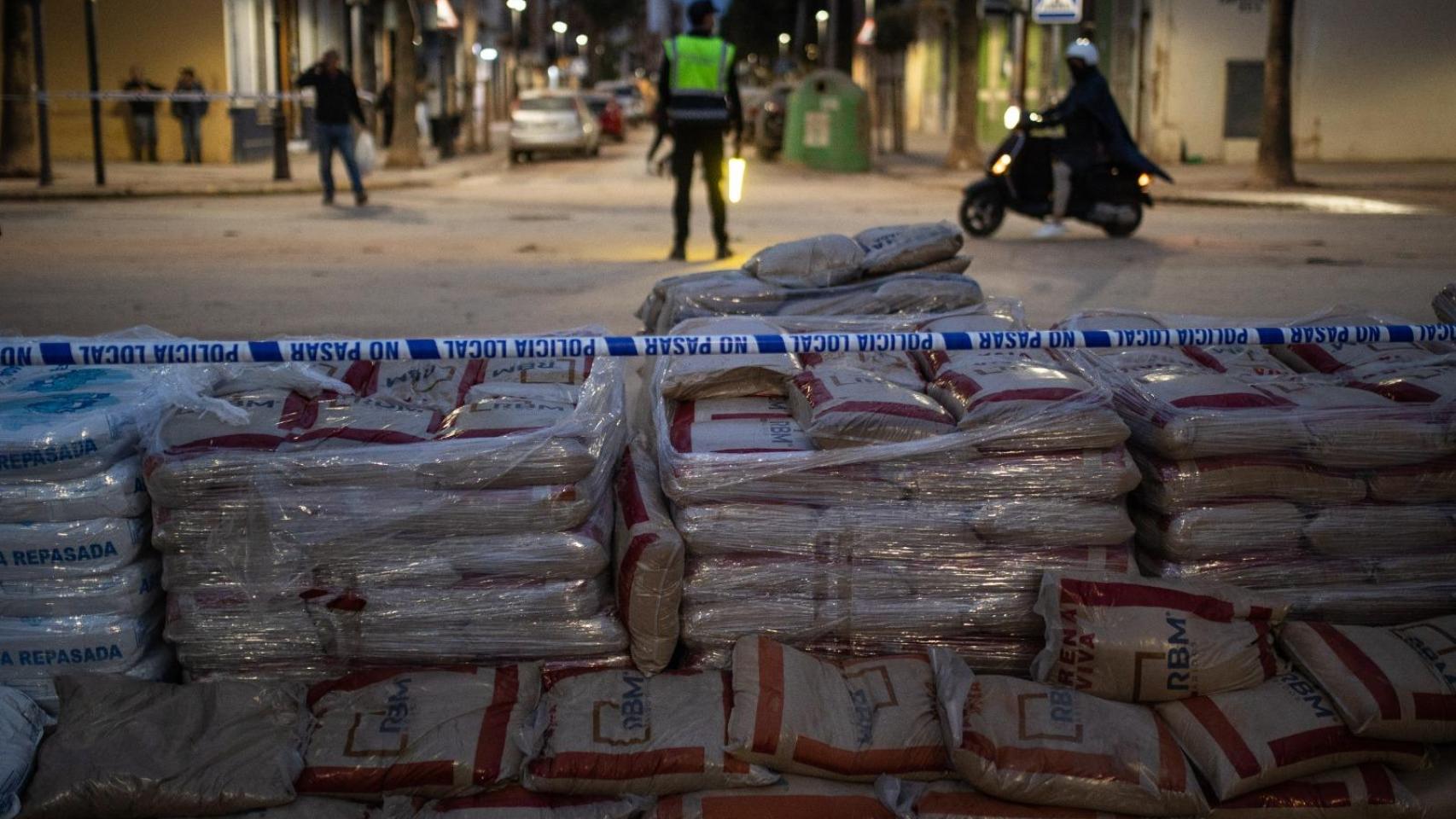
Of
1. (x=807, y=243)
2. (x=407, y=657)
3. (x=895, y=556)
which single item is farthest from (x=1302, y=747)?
(x=807, y=243)

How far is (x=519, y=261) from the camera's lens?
40.1 feet

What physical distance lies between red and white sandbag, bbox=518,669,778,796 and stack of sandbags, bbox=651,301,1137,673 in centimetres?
30

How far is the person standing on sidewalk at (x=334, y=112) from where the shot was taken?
1880 cm

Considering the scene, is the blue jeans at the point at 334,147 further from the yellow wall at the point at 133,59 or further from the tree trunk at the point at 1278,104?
the tree trunk at the point at 1278,104

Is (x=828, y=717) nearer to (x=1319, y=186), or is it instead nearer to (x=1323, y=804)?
(x=1323, y=804)

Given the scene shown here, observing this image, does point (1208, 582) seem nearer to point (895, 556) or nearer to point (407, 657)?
point (895, 556)

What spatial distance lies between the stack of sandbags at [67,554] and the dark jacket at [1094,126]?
38.9 ft

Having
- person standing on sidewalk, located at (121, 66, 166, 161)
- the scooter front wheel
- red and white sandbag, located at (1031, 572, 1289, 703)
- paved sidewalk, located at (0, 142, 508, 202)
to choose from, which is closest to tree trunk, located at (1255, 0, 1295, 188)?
the scooter front wheel

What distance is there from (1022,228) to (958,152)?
13.2 meters

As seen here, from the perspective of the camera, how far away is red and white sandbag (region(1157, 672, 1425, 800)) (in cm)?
320

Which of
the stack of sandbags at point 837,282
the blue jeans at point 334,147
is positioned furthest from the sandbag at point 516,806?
the blue jeans at point 334,147

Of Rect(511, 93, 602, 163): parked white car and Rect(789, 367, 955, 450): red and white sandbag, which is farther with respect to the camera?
Rect(511, 93, 602, 163): parked white car

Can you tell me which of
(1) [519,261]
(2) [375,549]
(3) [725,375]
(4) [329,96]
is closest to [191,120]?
(4) [329,96]

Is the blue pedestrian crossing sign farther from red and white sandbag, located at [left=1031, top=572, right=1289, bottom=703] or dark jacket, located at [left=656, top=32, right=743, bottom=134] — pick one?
red and white sandbag, located at [left=1031, top=572, right=1289, bottom=703]
